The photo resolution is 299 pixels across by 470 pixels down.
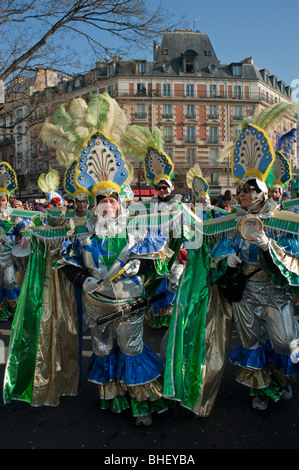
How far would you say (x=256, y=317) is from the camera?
10.2ft

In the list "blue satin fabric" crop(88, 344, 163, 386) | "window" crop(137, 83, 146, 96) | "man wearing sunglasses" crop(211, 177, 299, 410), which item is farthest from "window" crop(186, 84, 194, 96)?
"blue satin fabric" crop(88, 344, 163, 386)

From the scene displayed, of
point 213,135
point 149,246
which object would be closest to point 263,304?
point 149,246

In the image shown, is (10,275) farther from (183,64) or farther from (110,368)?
(183,64)

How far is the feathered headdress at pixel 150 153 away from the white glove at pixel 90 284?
2.16m

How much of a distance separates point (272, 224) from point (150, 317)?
2964 mm

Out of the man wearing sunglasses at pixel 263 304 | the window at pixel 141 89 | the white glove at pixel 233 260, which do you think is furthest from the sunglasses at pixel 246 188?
the window at pixel 141 89

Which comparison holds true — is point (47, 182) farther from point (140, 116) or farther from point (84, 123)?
point (140, 116)

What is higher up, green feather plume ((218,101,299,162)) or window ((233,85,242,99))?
window ((233,85,242,99))

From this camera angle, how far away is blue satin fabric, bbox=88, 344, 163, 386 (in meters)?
3.00

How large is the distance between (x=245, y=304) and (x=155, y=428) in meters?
1.21

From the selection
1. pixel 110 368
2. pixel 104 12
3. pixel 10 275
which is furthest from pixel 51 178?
pixel 110 368

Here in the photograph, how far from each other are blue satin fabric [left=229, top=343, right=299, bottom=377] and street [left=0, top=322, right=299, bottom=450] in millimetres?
357

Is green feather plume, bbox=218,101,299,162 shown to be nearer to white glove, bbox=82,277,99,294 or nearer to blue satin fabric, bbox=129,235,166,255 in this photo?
blue satin fabric, bbox=129,235,166,255
